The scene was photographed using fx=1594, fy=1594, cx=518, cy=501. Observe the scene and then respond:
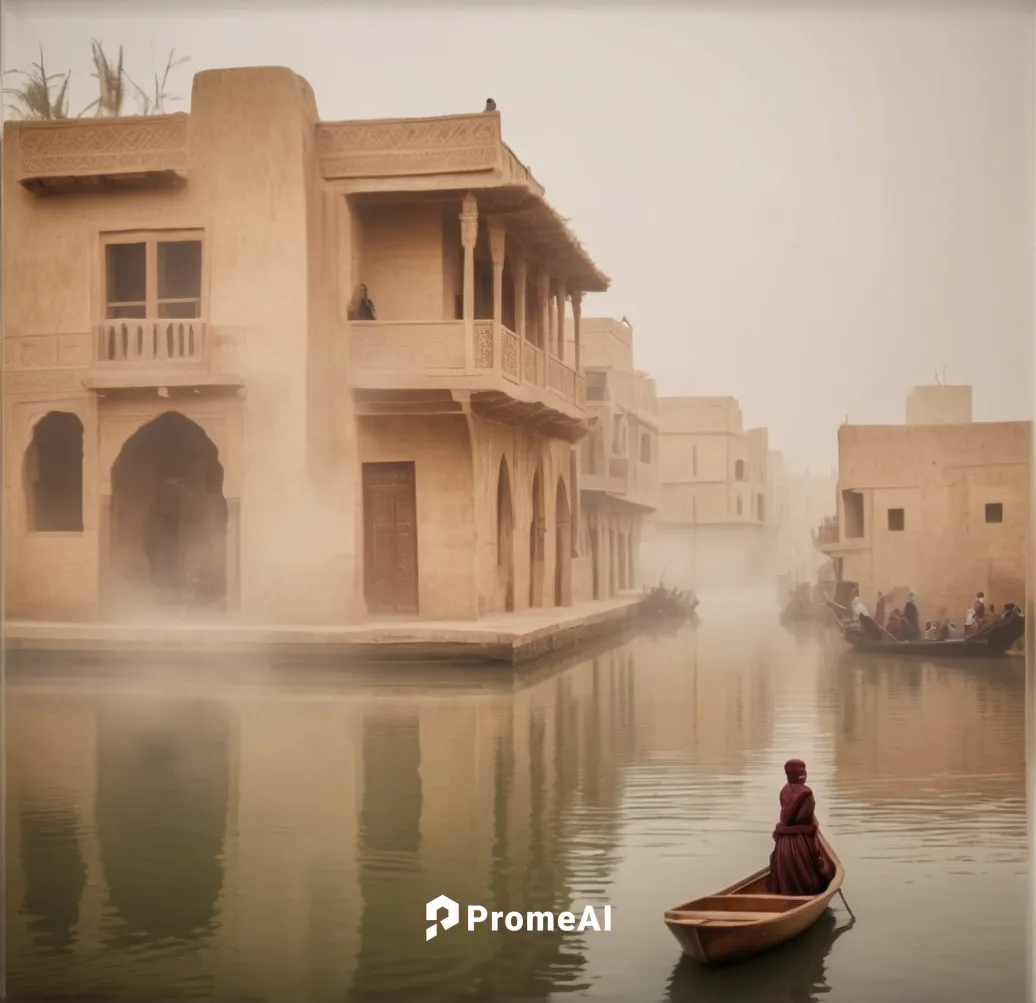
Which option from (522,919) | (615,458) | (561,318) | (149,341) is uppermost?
(561,318)

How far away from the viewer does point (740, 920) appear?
6.33 meters

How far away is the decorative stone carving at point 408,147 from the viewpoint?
9.04 metres

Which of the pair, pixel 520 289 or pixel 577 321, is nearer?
pixel 577 321

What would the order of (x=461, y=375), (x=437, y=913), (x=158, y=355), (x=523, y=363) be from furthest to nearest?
(x=523, y=363) → (x=461, y=375) → (x=158, y=355) → (x=437, y=913)

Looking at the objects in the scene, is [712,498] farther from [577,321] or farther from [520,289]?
[520,289]

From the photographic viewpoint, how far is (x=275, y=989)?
656 centimetres

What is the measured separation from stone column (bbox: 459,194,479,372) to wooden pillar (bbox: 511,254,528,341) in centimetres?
36

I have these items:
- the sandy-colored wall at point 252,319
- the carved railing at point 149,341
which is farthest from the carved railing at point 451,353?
the carved railing at point 149,341

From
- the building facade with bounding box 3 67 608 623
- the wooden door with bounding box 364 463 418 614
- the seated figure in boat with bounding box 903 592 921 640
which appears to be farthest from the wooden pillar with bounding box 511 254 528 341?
the seated figure in boat with bounding box 903 592 921 640

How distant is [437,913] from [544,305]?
461 centimetres

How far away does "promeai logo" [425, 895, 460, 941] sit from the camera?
22.6ft

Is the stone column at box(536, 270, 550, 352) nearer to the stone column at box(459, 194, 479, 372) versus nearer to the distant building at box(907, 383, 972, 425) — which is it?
the stone column at box(459, 194, 479, 372)

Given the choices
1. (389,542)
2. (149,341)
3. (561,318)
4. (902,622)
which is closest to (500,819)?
(389,542)

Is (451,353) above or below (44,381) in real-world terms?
above
